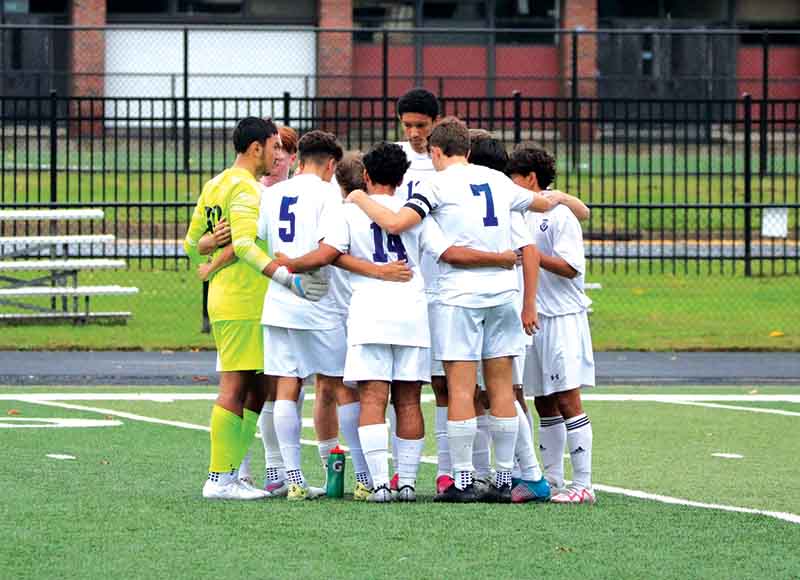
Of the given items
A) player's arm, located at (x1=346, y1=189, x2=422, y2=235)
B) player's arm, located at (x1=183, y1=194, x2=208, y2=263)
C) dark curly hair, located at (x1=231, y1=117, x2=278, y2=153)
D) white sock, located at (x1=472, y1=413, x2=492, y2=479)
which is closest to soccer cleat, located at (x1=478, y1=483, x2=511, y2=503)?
white sock, located at (x1=472, y1=413, x2=492, y2=479)

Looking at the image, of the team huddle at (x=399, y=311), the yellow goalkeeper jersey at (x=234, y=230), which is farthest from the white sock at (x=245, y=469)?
the yellow goalkeeper jersey at (x=234, y=230)

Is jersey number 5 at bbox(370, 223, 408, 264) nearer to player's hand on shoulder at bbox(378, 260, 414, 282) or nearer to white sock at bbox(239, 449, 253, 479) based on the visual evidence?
player's hand on shoulder at bbox(378, 260, 414, 282)

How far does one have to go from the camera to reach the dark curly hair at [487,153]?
8820mm

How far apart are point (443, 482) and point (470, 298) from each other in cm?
91

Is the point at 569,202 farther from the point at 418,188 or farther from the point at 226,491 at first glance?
the point at 226,491

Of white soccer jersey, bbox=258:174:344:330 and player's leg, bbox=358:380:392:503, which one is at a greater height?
white soccer jersey, bbox=258:174:344:330

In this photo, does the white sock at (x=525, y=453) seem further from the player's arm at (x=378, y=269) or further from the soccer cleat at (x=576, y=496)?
the player's arm at (x=378, y=269)

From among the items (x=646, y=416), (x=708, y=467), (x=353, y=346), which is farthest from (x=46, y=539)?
(x=646, y=416)

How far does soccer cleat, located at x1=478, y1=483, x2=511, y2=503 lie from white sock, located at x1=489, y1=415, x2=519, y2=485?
111mm

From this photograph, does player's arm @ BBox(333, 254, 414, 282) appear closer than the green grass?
Yes

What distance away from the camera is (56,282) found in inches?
768

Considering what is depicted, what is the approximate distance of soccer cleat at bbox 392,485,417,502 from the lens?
337 inches

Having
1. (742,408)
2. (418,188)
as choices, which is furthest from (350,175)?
(742,408)

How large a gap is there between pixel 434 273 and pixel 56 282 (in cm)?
1136
